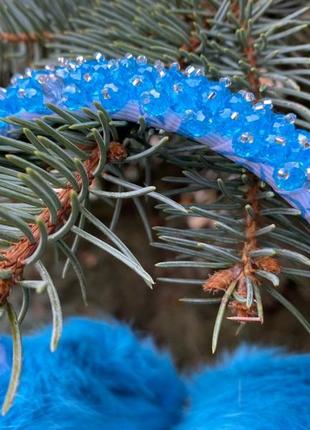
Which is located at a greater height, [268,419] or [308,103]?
[308,103]

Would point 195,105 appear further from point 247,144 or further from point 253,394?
point 253,394

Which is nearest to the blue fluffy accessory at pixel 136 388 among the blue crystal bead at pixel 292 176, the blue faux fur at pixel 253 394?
the blue faux fur at pixel 253 394

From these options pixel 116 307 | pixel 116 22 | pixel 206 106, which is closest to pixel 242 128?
pixel 206 106

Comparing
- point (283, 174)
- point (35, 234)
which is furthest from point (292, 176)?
point (35, 234)

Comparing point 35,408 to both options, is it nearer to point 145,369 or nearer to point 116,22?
point 145,369

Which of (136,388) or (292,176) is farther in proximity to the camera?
(136,388)
